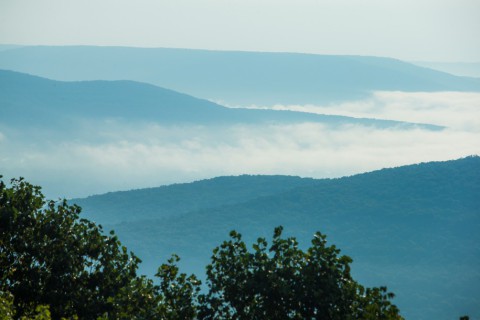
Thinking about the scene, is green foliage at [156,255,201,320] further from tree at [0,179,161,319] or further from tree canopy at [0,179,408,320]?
tree at [0,179,161,319]

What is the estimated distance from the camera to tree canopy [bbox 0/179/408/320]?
2981cm

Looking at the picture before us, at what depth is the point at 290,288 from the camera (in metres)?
30.5

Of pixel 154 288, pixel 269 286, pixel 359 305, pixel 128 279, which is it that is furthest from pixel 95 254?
pixel 359 305

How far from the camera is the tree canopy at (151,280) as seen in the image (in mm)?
29812

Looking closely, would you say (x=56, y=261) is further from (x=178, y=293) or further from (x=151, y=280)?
(x=178, y=293)

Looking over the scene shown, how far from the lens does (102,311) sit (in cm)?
3512

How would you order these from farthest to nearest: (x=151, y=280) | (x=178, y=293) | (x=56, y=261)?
(x=56, y=261)
(x=151, y=280)
(x=178, y=293)

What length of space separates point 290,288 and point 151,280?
6.75 metres

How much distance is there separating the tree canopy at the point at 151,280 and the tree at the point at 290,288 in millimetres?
40

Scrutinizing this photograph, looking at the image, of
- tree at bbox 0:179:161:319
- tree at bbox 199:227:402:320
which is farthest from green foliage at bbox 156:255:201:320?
tree at bbox 0:179:161:319

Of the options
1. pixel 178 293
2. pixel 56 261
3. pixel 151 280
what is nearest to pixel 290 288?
pixel 178 293

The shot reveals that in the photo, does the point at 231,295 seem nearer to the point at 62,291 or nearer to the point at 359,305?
the point at 359,305

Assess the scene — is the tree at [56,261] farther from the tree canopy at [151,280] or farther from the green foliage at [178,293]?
the green foliage at [178,293]

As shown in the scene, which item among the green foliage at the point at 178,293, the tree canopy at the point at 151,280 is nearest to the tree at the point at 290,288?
the tree canopy at the point at 151,280
